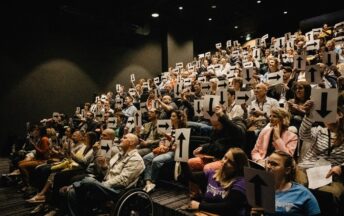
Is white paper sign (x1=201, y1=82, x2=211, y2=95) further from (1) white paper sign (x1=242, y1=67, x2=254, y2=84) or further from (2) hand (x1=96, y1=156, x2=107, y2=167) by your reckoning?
(2) hand (x1=96, y1=156, x2=107, y2=167)

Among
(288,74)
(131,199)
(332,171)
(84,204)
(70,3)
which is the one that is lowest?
(84,204)

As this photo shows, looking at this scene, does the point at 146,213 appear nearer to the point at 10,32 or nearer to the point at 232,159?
the point at 232,159

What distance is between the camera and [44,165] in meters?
5.21

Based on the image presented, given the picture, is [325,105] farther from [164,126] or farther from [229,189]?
[164,126]

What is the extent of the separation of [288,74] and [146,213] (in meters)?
3.36

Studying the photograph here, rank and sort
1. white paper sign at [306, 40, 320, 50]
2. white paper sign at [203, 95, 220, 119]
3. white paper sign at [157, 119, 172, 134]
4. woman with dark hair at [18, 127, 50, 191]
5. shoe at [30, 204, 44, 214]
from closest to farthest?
white paper sign at [203, 95, 220, 119] → white paper sign at [157, 119, 172, 134] → shoe at [30, 204, 44, 214] → woman with dark hair at [18, 127, 50, 191] → white paper sign at [306, 40, 320, 50]

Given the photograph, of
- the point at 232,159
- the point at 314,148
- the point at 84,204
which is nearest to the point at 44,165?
the point at 84,204

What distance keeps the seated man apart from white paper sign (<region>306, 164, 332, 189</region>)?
73.3 inches

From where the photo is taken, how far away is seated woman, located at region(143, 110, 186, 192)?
3.84 metres

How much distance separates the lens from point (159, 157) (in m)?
3.86

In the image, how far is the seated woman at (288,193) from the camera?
189 centimetres

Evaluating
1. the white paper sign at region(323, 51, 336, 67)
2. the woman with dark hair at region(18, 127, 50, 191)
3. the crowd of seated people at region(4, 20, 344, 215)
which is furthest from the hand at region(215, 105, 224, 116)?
the woman with dark hair at region(18, 127, 50, 191)

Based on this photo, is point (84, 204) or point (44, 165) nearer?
point (84, 204)

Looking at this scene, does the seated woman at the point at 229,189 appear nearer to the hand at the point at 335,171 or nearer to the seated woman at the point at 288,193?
the seated woman at the point at 288,193
